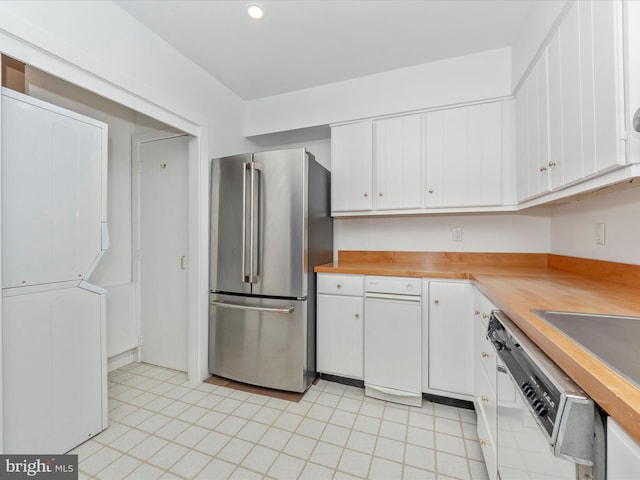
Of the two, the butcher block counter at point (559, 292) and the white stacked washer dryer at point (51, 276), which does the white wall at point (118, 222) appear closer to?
the white stacked washer dryer at point (51, 276)

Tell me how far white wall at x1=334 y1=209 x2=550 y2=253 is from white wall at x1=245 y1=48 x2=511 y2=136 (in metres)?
0.95

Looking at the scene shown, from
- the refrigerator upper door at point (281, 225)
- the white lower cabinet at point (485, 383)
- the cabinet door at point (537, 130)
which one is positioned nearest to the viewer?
the white lower cabinet at point (485, 383)

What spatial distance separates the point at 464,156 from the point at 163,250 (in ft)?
8.91

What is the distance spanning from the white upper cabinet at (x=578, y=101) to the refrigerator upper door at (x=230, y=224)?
6.27 feet

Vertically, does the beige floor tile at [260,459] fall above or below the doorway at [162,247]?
below

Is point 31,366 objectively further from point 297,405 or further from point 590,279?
point 590,279

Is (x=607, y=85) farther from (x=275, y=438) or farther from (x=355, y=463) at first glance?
(x=275, y=438)

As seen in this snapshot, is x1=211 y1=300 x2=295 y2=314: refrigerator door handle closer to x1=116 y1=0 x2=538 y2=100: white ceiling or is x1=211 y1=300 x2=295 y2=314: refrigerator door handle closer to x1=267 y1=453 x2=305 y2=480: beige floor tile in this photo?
x1=267 y1=453 x2=305 y2=480: beige floor tile

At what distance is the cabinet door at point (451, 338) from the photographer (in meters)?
1.87

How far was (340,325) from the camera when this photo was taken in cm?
220

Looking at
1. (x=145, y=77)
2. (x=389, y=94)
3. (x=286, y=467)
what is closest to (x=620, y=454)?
(x=286, y=467)

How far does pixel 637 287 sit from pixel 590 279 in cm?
31

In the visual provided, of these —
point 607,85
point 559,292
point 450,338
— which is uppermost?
point 607,85

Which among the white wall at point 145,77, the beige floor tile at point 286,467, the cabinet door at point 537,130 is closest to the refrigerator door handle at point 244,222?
the white wall at point 145,77
